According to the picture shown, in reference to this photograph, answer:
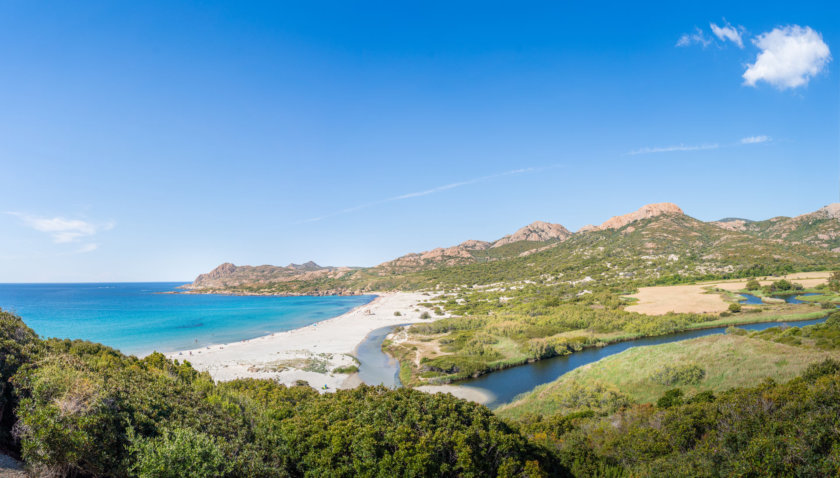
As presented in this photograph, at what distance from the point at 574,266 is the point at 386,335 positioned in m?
99.3

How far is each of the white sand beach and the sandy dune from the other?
5284 centimetres

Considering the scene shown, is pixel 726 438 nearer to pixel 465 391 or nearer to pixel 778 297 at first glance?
pixel 465 391

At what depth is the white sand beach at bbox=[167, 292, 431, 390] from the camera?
40312 mm

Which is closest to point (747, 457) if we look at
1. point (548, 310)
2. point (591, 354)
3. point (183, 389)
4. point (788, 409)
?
point (788, 409)

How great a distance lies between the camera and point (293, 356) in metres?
49.2

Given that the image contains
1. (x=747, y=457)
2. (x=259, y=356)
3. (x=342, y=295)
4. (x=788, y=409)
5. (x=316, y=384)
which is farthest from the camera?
(x=342, y=295)

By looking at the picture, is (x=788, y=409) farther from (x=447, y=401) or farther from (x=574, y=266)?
(x=574, y=266)

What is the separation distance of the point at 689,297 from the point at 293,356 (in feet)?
253

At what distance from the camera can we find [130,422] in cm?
1167

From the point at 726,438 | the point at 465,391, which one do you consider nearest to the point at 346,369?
the point at 465,391

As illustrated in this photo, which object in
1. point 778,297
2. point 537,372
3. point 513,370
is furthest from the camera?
point 778,297

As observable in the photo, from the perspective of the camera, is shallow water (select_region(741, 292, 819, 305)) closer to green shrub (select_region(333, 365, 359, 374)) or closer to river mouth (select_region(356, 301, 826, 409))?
river mouth (select_region(356, 301, 826, 409))

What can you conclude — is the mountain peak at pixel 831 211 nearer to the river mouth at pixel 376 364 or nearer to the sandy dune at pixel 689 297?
the sandy dune at pixel 689 297

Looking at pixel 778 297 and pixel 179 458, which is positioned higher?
pixel 179 458
